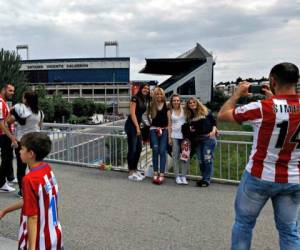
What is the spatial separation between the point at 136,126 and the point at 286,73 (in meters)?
4.95

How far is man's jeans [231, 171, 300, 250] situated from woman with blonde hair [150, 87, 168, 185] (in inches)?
175

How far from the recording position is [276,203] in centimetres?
331

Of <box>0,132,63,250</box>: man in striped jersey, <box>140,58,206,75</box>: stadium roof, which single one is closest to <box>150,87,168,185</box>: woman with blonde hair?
<box>0,132,63,250</box>: man in striped jersey

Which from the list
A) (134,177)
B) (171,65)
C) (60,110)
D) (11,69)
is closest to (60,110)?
(60,110)

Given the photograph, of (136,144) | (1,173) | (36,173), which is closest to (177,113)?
(136,144)

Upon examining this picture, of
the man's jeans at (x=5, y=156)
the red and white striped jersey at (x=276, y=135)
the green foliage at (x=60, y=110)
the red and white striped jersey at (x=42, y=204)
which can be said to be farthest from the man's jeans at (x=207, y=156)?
the green foliage at (x=60, y=110)

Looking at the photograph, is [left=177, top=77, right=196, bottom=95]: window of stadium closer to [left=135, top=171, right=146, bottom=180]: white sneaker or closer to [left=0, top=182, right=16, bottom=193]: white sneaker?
[left=135, top=171, right=146, bottom=180]: white sneaker

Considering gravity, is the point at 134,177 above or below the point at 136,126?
below

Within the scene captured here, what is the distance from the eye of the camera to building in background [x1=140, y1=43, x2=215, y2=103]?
99.4 meters

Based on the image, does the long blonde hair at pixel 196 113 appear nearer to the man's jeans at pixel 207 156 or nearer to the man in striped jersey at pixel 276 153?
the man's jeans at pixel 207 156

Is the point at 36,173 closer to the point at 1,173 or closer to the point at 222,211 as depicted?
the point at 222,211

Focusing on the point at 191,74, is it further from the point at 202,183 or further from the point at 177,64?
the point at 202,183

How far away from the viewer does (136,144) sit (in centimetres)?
817

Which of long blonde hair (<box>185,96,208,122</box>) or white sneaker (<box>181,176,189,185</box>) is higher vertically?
long blonde hair (<box>185,96,208,122</box>)
